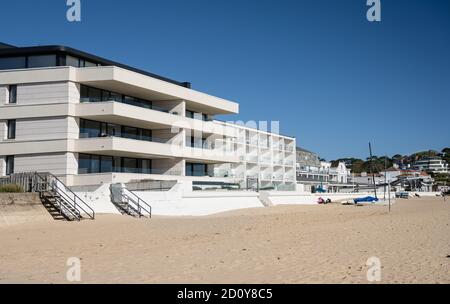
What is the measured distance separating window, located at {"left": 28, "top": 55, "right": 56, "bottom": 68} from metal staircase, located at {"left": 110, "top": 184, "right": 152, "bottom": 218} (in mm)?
13853

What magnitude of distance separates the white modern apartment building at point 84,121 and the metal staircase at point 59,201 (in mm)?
8499

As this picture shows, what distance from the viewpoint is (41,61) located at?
39250mm

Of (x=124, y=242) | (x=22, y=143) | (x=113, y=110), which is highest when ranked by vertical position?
(x=113, y=110)

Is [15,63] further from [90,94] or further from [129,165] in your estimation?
[129,165]

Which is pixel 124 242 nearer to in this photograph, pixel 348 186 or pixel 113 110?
pixel 113 110

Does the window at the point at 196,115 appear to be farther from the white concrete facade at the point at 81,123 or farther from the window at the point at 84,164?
the window at the point at 84,164

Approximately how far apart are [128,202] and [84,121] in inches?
454

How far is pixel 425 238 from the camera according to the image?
56.0ft

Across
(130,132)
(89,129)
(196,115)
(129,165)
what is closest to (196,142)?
(196,115)

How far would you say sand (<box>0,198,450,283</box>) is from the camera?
10180 mm

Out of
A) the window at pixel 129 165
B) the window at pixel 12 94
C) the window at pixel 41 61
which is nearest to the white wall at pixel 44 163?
the window at pixel 12 94
